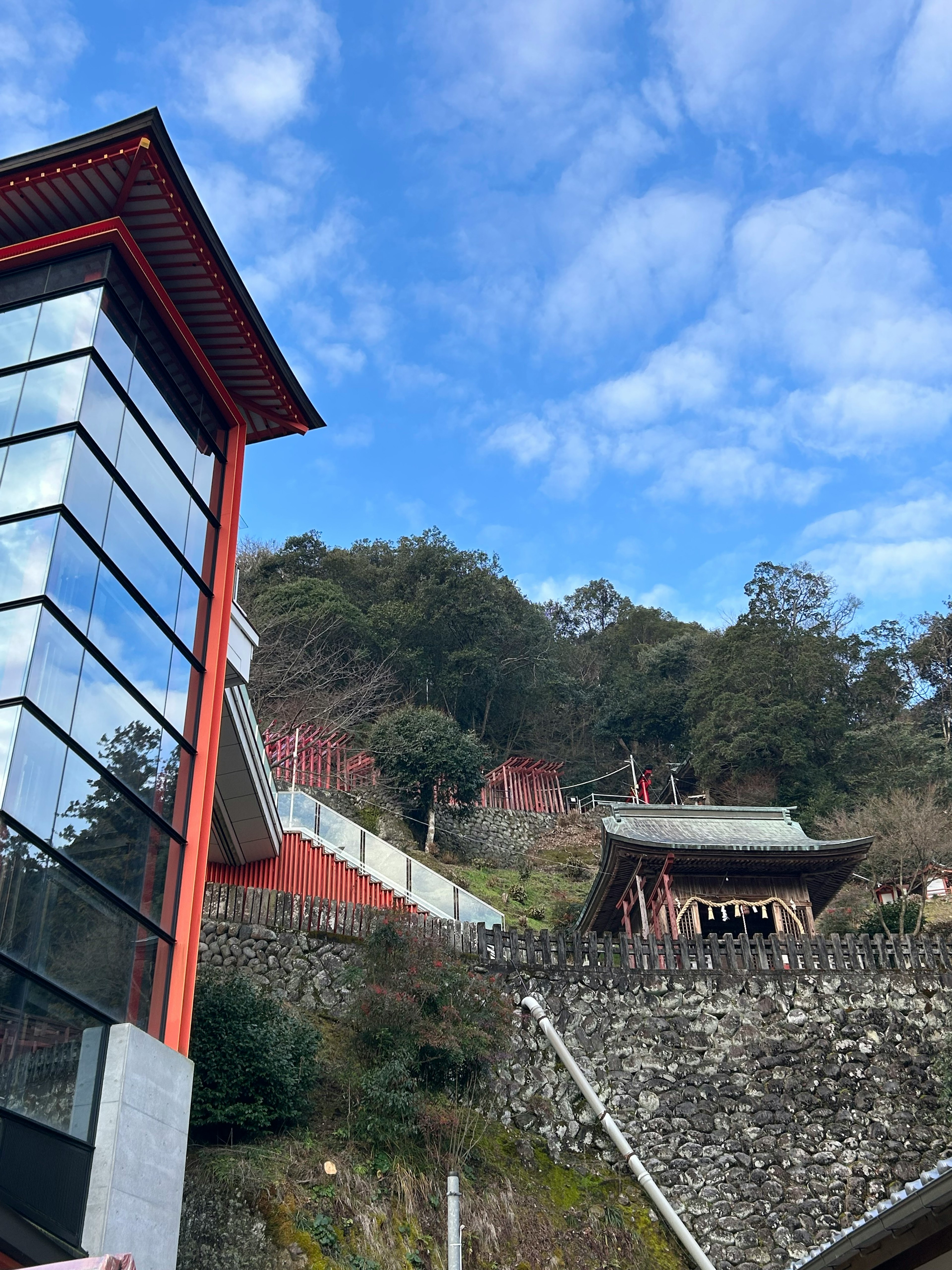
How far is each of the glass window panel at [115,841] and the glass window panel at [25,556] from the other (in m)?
1.52

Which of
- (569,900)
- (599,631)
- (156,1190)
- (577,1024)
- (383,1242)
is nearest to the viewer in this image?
(156,1190)

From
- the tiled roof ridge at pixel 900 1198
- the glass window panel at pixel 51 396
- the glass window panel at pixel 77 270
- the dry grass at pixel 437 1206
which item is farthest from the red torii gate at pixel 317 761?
the tiled roof ridge at pixel 900 1198

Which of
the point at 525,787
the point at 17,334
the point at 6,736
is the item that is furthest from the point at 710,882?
the point at 17,334

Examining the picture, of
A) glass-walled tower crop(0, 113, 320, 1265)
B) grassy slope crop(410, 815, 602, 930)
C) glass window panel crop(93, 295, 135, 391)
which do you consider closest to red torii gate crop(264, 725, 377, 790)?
grassy slope crop(410, 815, 602, 930)

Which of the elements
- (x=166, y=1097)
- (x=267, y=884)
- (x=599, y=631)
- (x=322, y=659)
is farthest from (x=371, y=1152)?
(x=599, y=631)

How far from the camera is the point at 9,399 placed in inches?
424

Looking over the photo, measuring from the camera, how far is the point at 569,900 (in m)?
29.9

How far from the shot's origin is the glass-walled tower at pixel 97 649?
28.3ft

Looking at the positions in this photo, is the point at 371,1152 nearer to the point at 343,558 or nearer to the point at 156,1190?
the point at 156,1190

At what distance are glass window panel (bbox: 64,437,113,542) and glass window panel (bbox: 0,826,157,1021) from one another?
3.10m

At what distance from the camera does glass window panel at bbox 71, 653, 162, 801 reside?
32.4 ft

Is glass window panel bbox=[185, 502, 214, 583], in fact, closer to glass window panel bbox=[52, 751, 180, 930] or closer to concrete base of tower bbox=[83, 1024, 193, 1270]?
glass window panel bbox=[52, 751, 180, 930]

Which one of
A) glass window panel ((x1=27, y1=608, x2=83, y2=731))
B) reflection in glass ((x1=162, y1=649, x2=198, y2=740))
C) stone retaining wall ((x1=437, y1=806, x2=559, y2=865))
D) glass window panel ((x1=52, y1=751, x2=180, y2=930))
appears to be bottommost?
glass window panel ((x1=52, y1=751, x2=180, y2=930))

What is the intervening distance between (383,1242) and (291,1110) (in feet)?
5.80
